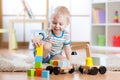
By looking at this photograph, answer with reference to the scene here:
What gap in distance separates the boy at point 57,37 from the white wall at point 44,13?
7.18ft

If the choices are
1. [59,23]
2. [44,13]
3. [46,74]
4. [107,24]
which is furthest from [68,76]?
[44,13]

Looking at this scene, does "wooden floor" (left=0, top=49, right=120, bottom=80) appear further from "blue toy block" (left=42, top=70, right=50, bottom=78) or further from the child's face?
the child's face

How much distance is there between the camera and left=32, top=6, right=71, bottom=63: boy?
1.59m

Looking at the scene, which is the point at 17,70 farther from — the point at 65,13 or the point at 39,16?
the point at 39,16

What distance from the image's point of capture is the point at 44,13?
3994mm

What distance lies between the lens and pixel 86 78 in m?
1.30

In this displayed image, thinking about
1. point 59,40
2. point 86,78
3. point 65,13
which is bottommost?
point 86,78

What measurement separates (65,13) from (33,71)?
0.41 meters

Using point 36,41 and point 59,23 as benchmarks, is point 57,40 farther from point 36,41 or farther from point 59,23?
point 36,41

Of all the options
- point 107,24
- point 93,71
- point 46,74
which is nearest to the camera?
point 46,74

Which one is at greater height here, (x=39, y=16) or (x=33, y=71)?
(x=39, y=16)

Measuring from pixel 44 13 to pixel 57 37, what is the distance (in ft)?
7.70

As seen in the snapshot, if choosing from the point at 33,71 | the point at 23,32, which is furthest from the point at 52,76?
the point at 23,32

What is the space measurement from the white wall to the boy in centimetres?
219
